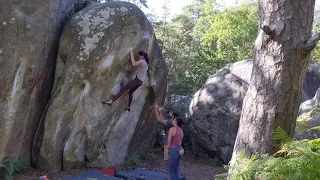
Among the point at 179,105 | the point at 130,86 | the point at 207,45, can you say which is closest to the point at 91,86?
the point at 130,86

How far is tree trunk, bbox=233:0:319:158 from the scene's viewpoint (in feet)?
14.0

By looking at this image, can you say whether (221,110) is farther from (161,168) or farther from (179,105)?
(179,105)

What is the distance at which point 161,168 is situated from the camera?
38.3ft

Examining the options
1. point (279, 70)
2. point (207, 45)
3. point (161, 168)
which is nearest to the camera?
point (279, 70)

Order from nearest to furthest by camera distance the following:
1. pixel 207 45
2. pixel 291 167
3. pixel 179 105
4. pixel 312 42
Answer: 1. pixel 291 167
2. pixel 312 42
3. pixel 179 105
4. pixel 207 45

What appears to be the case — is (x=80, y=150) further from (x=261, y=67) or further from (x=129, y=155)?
(x=261, y=67)

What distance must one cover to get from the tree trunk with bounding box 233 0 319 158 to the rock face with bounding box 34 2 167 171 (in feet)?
20.1

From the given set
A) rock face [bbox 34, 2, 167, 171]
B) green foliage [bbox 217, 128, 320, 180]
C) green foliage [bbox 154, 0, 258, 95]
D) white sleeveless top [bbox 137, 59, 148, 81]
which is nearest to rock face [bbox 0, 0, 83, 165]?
rock face [bbox 34, 2, 167, 171]

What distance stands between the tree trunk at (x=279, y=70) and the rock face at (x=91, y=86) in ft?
20.1

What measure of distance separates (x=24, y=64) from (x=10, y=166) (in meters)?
2.50

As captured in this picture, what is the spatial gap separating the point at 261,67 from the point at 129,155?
7974mm

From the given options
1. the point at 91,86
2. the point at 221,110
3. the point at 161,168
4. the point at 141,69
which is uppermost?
the point at 141,69

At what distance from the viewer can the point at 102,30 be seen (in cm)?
980

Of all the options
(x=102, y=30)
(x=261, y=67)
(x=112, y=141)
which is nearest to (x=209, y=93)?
(x=112, y=141)
